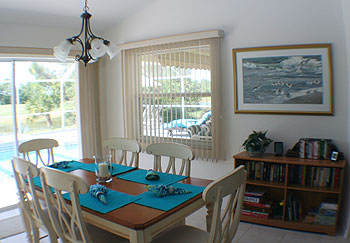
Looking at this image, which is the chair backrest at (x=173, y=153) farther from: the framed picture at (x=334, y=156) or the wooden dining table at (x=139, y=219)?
the framed picture at (x=334, y=156)

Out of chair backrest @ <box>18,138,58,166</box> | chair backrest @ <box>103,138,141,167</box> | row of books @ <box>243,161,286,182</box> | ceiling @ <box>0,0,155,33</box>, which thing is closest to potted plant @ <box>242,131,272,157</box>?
row of books @ <box>243,161,286,182</box>

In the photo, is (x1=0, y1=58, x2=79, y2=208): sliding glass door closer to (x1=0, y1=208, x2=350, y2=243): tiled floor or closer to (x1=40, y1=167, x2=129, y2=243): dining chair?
(x1=0, y1=208, x2=350, y2=243): tiled floor

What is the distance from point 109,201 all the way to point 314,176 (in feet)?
6.83

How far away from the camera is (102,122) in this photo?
487cm

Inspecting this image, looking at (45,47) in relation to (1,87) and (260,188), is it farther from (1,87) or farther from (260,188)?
(260,188)

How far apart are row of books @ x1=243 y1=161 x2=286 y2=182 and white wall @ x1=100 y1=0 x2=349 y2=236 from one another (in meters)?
0.31

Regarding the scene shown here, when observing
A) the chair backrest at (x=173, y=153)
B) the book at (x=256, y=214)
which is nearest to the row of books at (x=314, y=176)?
the book at (x=256, y=214)

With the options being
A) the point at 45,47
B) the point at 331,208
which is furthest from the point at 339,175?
the point at 45,47

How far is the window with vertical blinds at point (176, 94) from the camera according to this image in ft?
12.1

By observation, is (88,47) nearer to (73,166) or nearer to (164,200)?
(73,166)

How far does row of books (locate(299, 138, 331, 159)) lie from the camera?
297 cm

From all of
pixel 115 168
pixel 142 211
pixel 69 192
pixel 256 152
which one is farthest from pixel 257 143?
pixel 69 192

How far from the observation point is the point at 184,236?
2039 millimetres

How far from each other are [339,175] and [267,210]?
777 millimetres
